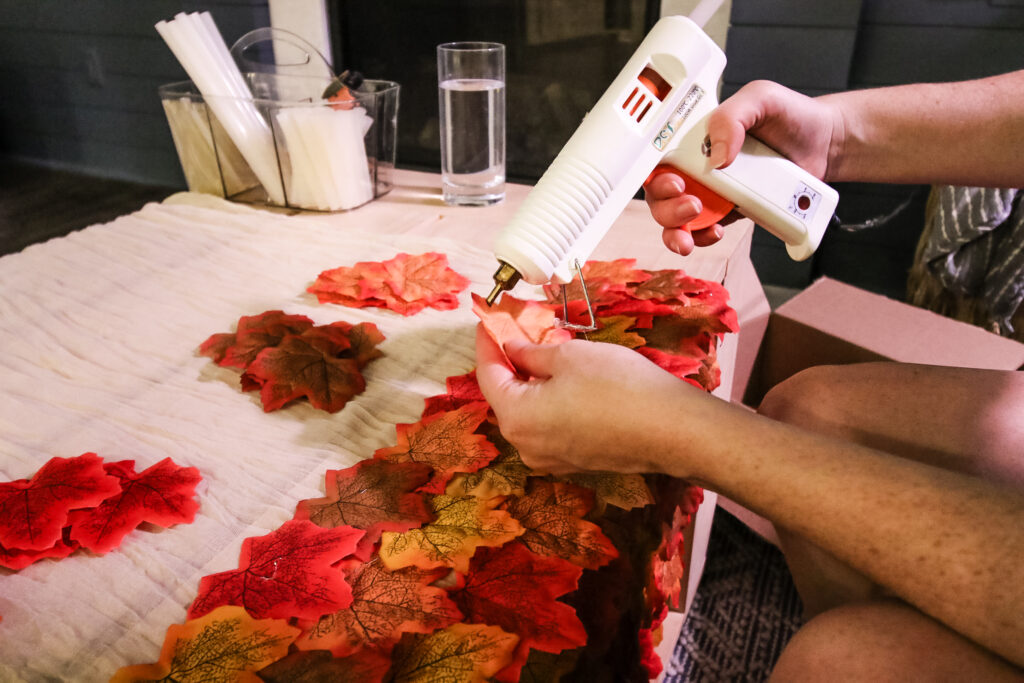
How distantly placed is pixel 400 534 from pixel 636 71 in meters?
0.41

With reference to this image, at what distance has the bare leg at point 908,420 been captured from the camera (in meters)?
0.54

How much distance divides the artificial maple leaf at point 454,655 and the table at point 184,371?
142 mm

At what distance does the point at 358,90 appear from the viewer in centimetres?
111

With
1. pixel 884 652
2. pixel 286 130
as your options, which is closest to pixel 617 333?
pixel 884 652

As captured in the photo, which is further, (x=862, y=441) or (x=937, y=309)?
(x=937, y=309)

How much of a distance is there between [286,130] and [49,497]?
64 cm

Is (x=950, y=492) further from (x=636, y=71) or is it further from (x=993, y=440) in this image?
(x=636, y=71)

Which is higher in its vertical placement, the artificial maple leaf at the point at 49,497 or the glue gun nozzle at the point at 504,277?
the glue gun nozzle at the point at 504,277

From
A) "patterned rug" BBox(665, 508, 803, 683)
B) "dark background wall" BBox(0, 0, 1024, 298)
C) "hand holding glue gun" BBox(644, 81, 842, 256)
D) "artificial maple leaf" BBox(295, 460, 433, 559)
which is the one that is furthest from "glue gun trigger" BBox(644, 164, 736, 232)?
"dark background wall" BBox(0, 0, 1024, 298)

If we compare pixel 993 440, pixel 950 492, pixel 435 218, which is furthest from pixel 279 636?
pixel 435 218

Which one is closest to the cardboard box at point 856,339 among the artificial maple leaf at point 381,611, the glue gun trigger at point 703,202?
the glue gun trigger at point 703,202

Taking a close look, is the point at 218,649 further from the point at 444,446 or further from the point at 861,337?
the point at 861,337

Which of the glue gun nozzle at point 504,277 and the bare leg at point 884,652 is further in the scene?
the glue gun nozzle at point 504,277

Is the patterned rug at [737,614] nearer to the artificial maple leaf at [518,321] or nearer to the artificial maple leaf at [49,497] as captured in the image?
the artificial maple leaf at [518,321]
